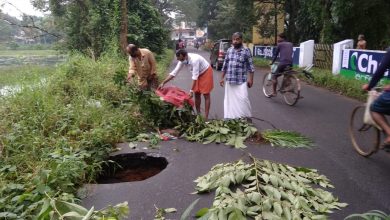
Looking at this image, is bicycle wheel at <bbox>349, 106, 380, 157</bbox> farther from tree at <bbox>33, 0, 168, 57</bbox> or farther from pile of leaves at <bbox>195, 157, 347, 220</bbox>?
tree at <bbox>33, 0, 168, 57</bbox>

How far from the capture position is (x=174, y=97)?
275 inches

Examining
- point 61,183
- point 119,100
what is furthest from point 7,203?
point 119,100

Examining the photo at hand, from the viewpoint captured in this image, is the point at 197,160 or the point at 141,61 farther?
the point at 141,61

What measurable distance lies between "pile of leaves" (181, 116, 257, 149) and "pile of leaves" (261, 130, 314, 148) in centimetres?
28

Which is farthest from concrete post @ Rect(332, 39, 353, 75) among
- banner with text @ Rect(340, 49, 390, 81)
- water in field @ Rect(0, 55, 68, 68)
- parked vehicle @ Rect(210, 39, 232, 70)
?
water in field @ Rect(0, 55, 68, 68)

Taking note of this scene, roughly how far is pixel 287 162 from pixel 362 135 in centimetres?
143

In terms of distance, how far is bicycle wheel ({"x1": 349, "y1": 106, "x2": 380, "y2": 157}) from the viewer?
17.5 feet

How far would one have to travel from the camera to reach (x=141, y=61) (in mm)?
8266

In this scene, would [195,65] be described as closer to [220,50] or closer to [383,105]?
[383,105]

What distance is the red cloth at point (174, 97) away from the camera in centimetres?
691

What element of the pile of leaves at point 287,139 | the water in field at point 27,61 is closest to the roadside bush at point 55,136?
the pile of leaves at point 287,139

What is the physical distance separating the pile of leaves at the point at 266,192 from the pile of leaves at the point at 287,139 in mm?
1252

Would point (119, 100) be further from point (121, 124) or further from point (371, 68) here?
point (371, 68)

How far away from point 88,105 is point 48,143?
1834 mm
